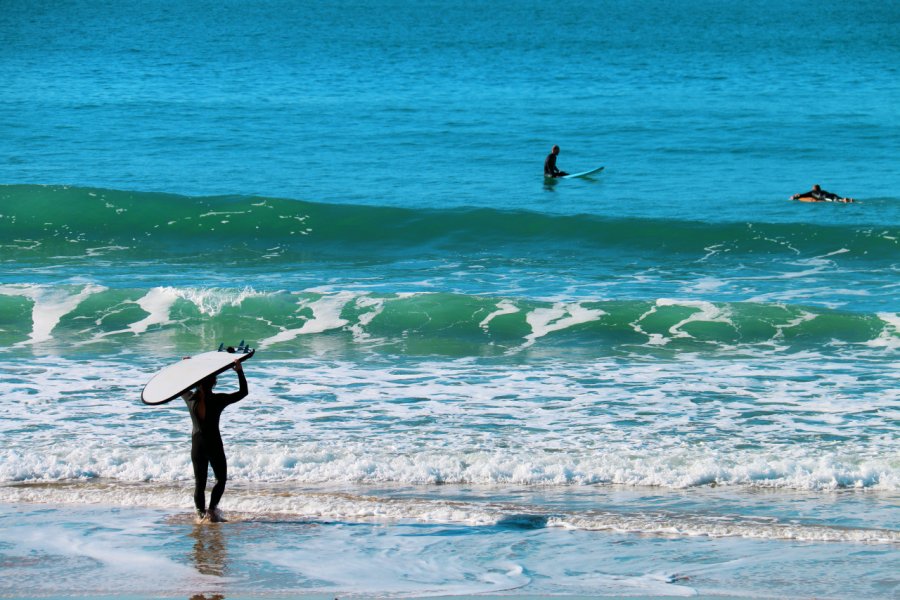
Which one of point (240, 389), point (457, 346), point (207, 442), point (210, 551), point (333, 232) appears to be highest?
point (333, 232)

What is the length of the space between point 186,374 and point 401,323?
28.7 ft

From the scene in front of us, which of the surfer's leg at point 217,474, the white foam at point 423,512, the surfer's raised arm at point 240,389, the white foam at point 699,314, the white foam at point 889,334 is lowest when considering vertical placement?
the white foam at point 423,512

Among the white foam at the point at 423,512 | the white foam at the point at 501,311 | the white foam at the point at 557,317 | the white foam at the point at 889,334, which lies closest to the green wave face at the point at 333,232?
the white foam at the point at 501,311

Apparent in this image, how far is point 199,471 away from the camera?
9.44 metres

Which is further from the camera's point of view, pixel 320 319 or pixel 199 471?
pixel 320 319

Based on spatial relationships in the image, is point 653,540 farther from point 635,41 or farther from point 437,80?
point 635,41

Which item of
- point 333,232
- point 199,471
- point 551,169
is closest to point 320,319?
point 333,232

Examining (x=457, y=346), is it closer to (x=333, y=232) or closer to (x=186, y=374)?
(x=186, y=374)

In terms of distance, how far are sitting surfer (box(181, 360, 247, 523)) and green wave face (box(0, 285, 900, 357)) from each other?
6.71 meters

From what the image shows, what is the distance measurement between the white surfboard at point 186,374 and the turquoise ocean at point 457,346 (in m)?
1.10

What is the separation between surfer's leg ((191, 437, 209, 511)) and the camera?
30.9ft

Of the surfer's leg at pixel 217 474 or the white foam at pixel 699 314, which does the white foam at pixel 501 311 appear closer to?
the white foam at pixel 699 314

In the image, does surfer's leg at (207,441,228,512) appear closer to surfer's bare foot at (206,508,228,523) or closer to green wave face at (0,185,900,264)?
surfer's bare foot at (206,508,228,523)

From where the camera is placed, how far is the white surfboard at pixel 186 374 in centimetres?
887
